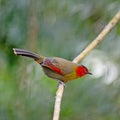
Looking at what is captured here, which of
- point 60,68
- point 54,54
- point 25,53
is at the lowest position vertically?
point 25,53

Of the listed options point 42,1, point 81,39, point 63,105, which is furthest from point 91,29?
point 63,105

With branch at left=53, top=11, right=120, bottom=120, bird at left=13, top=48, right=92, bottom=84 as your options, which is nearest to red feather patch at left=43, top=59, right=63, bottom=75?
bird at left=13, top=48, right=92, bottom=84

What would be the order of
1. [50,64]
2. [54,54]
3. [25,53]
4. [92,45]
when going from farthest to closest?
[54,54] → [50,64] → [92,45] → [25,53]

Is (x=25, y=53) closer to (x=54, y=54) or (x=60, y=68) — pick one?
(x=60, y=68)

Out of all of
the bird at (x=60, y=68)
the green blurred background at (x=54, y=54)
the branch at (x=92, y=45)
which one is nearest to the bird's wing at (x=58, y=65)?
the bird at (x=60, y=68)

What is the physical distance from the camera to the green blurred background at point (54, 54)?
3969 mm

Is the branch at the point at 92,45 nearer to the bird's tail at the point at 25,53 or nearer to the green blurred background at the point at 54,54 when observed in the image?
the bird's tail at the point at 25,53

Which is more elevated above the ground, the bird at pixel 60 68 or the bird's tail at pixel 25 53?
the bird at pixel 60 68

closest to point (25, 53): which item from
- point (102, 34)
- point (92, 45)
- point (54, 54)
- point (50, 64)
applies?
point (50, 64)

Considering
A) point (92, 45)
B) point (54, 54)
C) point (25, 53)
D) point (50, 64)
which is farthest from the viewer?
point (54, 54)

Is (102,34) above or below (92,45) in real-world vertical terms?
above

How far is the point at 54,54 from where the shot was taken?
4.20 meters

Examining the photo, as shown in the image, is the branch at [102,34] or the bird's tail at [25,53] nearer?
the bird's tail at [25,53]

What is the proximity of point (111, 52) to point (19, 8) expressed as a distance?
840 mm
